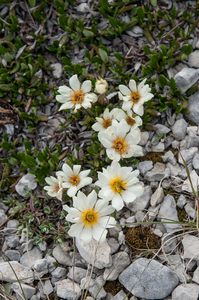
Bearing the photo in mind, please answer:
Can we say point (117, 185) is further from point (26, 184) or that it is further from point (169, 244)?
point (26, 184)

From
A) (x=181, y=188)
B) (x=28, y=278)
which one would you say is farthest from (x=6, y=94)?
(x=181, y=188)

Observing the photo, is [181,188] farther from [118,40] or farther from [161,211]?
[118,40]

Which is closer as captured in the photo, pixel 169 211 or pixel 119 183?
pixel 119 183

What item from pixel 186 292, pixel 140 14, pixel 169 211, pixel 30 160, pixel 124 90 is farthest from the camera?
pixel 140 14

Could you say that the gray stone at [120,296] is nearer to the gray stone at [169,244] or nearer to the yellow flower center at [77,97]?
the gray stone at [169,244]

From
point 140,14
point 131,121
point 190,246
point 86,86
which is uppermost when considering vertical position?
point 140,14

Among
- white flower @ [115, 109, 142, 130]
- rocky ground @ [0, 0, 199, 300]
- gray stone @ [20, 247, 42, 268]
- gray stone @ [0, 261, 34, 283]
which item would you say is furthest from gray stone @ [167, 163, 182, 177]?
gray stone @ [0, 261, 34, 283]

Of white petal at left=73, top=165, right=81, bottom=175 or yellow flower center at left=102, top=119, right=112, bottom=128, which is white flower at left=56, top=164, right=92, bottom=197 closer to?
white petal at left=73, top=165, right=81, bottom=175

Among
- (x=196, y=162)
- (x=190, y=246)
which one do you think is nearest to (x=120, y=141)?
(x=196, y=162)
